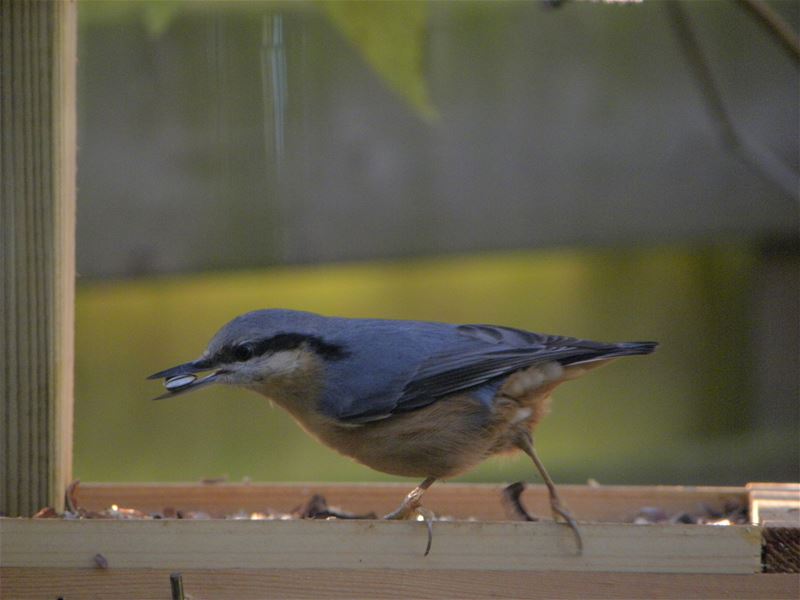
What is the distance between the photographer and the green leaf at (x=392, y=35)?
8.65ft

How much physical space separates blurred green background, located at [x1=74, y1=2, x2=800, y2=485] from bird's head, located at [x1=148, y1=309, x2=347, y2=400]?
1765 millimetres

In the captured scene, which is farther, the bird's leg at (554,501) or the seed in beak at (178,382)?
the seed in beak at (178,382)

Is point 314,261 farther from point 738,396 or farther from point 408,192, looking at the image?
point 738,396

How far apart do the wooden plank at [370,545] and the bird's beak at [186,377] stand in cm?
43

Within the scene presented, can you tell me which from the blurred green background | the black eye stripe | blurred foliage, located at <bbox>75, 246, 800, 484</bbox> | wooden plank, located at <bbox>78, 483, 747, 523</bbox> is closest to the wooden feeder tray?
the black eye stripe

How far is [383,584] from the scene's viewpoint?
2.32m

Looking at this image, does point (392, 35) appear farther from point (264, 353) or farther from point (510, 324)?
point (510, 324)

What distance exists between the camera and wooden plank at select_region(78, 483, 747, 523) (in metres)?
3.09

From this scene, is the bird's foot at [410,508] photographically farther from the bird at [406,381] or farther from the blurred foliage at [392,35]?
the blurred foliage at [392,35]

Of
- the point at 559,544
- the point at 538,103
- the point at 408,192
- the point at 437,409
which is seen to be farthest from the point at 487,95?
the point at 559,544

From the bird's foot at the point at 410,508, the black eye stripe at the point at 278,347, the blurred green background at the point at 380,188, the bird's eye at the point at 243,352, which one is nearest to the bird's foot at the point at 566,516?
the bird's foot at the point at 410,508

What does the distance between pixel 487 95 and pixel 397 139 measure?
0.43 meters

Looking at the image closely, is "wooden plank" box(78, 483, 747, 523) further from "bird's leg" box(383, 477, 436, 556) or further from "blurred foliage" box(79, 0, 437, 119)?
"blurred foliage" box(79, 0, 437, 119)

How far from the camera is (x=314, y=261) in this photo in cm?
478
